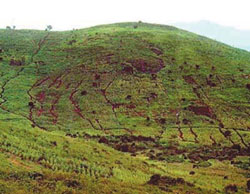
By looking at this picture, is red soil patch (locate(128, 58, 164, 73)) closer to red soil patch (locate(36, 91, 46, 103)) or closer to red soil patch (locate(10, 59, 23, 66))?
red soil patch (locate(36, 91, 46, 103))

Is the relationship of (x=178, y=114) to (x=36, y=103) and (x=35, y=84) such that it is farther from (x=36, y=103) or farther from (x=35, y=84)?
(x=35, y=84)

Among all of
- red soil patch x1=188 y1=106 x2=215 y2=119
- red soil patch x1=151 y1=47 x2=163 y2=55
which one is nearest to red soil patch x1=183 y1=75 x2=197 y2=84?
red soil patch x1=188 y1=106 x2=215 y2=119

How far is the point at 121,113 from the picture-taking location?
76562 mm

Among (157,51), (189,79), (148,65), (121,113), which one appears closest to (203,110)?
(189,79)

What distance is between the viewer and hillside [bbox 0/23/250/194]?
95.2ft

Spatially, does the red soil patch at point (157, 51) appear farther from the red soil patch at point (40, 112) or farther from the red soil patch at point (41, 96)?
the red soil patch at point (40, 112)

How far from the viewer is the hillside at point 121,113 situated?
29.0m

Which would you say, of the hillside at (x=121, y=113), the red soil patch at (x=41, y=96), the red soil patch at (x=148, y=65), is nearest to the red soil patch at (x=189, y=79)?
the hillside at (x=121, y=113)

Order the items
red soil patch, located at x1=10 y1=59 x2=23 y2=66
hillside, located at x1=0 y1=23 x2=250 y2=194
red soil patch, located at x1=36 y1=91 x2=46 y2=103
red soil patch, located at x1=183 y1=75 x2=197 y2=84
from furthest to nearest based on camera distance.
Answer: red soil patch, located at x1=10 y1=59 x2=23 y2=66
red soil patch, located at x1=183 y1=75 x2=197 y2=84
red soil patch, located at x1=36 y1=91 x2=46 y2=103
hillside, located at x1=0 y1=23 x2=250 y2=194

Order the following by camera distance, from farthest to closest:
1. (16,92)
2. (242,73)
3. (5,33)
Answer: (5,33) < (242,73) < (16,92)

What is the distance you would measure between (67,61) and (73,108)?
97.2ft

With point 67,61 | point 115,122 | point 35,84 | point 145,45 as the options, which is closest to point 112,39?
point 145,45

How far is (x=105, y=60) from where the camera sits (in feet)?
332

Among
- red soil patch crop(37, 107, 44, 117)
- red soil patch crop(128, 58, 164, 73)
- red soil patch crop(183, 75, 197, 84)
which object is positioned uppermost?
red soil patch crop(128, 58, 164, 73)
